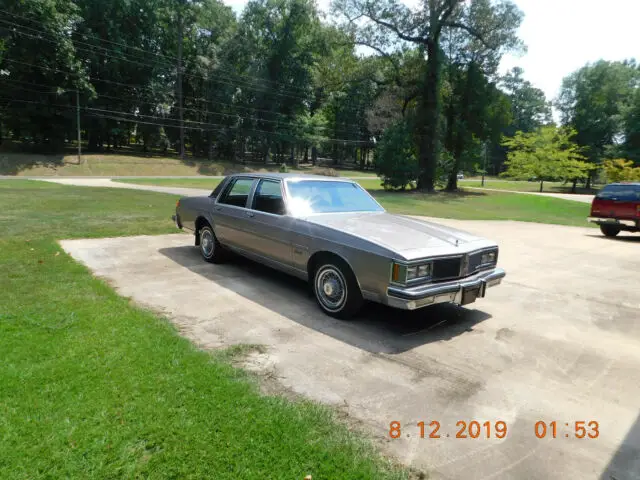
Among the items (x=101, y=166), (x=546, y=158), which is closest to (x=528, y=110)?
(x=546, y=158)

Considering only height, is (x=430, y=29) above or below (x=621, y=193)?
above

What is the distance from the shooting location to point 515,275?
715 centimetres

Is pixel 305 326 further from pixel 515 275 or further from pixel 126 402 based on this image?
pixel 515 275

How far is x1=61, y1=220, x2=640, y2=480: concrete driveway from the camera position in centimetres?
261

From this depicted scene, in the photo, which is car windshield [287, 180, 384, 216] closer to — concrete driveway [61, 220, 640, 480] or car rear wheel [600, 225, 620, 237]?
concrete driveway [61, 220, 640, 480]

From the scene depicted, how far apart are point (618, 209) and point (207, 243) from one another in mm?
12099

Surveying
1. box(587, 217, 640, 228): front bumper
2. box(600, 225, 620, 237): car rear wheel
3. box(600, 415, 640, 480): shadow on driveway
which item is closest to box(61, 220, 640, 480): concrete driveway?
box(600, 415, 640, 480): shadow on driveway

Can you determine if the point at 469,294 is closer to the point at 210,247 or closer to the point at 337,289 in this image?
the point at 337,289

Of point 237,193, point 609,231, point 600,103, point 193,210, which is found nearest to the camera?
point 237,193

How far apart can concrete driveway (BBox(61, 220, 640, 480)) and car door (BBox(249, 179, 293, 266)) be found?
21.4 inches

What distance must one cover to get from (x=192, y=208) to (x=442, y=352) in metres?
5.25

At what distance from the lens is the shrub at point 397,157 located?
32.2 metres

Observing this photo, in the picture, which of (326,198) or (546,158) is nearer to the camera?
(326,198)

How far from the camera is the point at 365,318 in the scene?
4.81m
